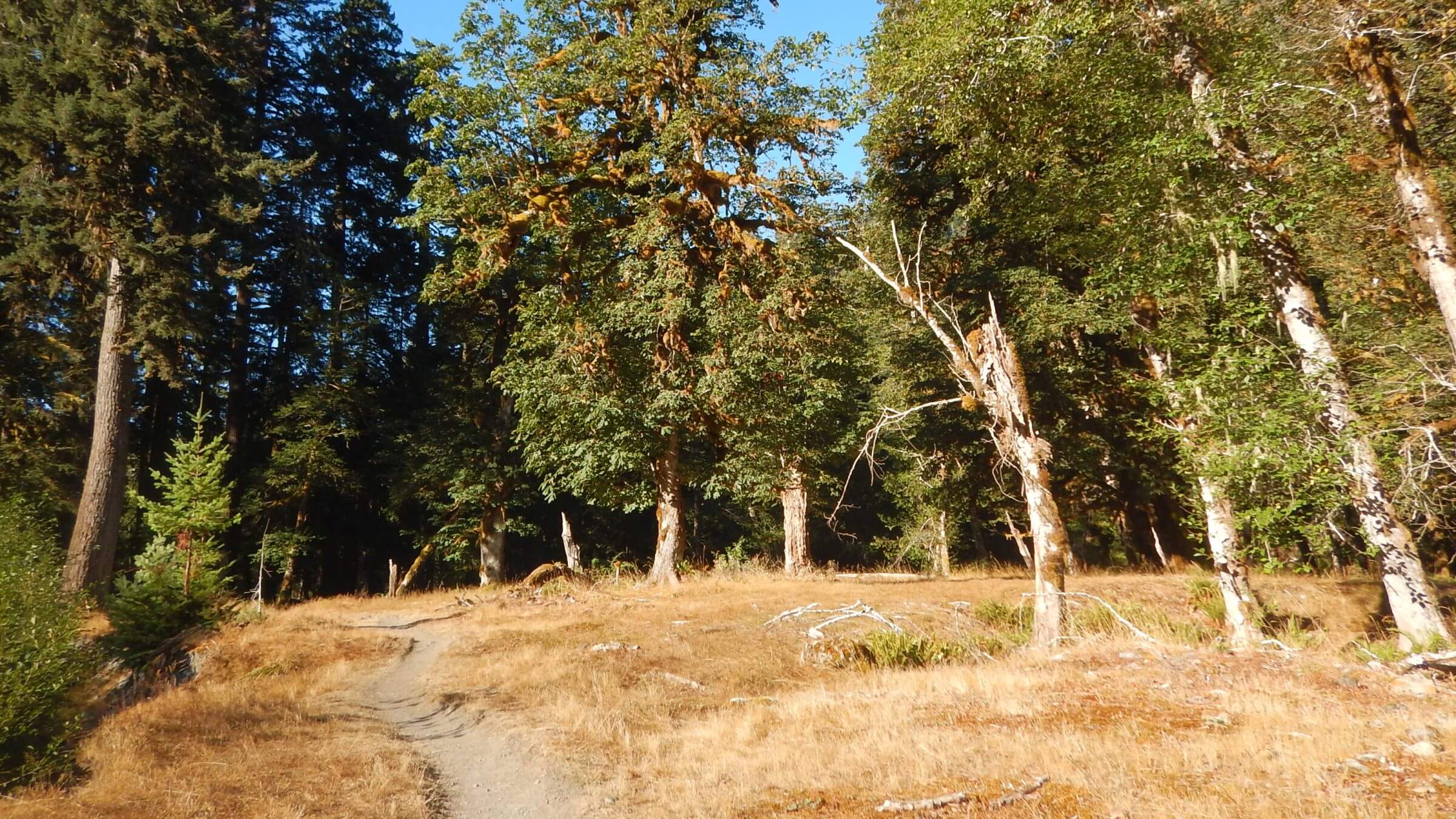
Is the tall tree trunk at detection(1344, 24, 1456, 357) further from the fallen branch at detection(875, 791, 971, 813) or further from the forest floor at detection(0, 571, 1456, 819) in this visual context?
the fallen branch at detection(875, 791, 971, 813)

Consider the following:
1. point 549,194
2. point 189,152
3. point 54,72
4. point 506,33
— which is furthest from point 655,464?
point 54,72

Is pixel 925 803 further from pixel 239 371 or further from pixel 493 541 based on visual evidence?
pixel 239 371

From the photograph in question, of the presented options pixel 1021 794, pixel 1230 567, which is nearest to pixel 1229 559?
pixel 1230 567

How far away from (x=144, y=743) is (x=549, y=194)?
15282mm

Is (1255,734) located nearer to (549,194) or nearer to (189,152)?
(549,194)

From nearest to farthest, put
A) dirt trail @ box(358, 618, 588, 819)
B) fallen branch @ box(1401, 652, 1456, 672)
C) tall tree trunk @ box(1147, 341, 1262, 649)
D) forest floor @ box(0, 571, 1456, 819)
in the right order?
forest floor @ box(0, 571, 1456, 819) < dirt trail @ box(358, 618, 588, 819) < fallen branch @ box(1401, 652, 1456, 672) < tall tree trunk @ box(1147, 341, 1262, 649)

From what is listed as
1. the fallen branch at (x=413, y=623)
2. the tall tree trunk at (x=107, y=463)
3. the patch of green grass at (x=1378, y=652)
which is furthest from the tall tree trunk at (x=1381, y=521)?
the tall tree trunk at (x=107, y=463)

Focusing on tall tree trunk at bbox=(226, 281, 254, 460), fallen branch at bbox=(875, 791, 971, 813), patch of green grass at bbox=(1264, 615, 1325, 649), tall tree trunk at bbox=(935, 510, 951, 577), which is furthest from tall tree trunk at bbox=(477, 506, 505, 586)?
fallen branch at bbox=(875, 791, 971, 813)

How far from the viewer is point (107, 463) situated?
57.6 ft

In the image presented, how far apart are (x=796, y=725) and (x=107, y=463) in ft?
64.1

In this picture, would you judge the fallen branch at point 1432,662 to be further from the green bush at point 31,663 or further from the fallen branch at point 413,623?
the fallen branch at point 413,623

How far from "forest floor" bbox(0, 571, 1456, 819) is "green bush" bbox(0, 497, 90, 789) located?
0.49m

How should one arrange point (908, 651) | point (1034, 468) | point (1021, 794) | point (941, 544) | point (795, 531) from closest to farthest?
point (1021, 794)
point (1034, 468)
point (908, 651)
point (795, 531)
point (941, 544)

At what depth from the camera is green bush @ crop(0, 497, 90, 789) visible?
7.34m
